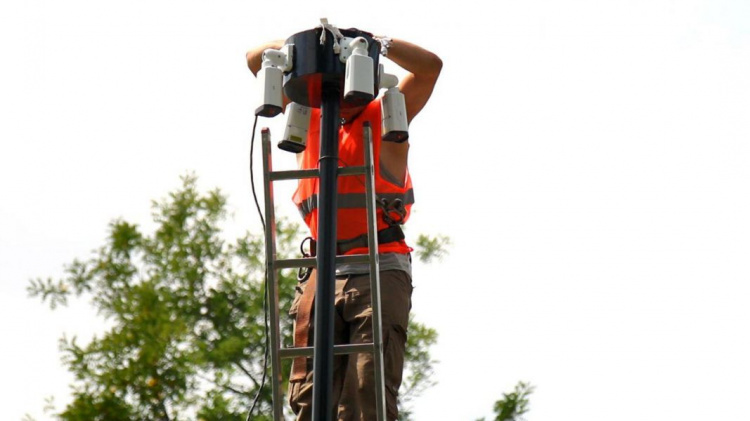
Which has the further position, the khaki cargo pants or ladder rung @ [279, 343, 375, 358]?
the khaki cargo pants

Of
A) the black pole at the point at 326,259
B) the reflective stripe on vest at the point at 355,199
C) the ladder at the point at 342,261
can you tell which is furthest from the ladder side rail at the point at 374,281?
the reflective stripe on vest at the point at 355,199

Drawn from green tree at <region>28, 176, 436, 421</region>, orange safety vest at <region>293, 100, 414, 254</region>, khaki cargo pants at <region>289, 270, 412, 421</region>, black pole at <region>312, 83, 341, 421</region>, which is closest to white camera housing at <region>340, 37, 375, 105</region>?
black pole at <region>312, 83, 341, 421</region>

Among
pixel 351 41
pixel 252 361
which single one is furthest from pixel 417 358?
pixel 351 41

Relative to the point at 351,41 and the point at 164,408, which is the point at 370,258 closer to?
the point at 351,41

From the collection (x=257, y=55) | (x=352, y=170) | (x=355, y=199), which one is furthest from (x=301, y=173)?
(x=257, y=55)

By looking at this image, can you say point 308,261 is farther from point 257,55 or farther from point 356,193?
point 257,55

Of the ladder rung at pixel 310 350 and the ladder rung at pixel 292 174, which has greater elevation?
the ladder rung at pixel 292 174

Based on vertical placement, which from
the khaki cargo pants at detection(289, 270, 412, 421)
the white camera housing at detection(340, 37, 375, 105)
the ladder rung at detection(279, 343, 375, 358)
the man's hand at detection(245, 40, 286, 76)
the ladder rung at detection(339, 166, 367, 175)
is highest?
the man's hand at detection(245, 40, 286, 76)

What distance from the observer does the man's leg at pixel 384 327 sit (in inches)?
172

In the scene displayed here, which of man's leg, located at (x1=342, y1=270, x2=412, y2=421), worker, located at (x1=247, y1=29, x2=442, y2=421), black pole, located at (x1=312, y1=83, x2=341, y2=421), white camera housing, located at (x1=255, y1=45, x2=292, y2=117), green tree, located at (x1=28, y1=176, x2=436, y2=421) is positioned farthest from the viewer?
green tree, located at (x1=28, y1=176, x2=436, y2=421)

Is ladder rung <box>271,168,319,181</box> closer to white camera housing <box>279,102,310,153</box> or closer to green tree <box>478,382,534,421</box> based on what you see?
white camera housing <box>279,102,310,153</box>

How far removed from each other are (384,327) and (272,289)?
0.68 metres

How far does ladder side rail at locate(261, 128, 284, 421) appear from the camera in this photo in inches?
155

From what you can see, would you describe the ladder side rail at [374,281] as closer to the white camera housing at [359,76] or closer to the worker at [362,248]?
the white camera housing at [359,76]
